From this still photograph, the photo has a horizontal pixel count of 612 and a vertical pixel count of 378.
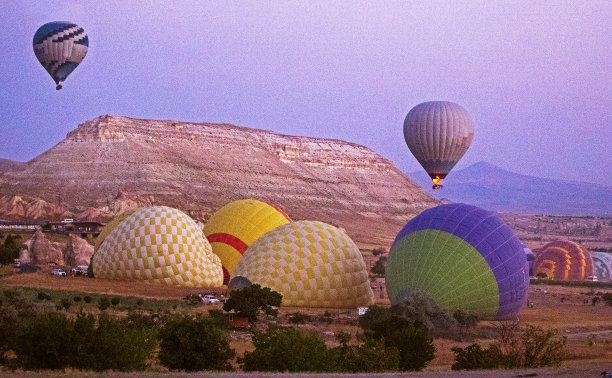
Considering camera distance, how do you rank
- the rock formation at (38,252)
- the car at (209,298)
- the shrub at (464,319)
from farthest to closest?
the rock formation at (38,252) → the car at (209,298) → the shrub at (464,319)

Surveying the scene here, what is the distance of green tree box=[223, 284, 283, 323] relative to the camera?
24.5 meters

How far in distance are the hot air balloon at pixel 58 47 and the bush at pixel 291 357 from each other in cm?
3786

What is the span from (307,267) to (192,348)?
13.1m

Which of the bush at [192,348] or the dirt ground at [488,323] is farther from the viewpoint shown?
the dirt ground at [488,323]

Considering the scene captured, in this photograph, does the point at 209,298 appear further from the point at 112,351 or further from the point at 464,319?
the point at 112,351

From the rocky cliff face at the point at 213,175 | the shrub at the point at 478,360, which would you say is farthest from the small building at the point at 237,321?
the rocky cliff face at the point at 213,175

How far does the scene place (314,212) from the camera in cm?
11469

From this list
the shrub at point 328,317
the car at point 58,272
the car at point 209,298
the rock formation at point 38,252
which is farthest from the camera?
the rock formation at point 38,252

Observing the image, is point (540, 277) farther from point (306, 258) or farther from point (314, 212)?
point (314, 212)

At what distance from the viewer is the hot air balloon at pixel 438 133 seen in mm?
41250

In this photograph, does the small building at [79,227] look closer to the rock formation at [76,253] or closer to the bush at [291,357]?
the rock formation at [76,253]

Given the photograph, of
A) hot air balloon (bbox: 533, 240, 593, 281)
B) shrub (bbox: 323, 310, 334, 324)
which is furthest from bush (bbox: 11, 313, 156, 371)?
hot air balloon (bbox: 533, 240, 593, 281)

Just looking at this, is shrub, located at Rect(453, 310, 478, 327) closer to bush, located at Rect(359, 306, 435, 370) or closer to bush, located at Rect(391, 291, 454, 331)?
bush, located at Rect(391, 291, 454, 331)

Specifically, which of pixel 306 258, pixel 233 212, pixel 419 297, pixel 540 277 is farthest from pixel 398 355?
pixel 540 277
